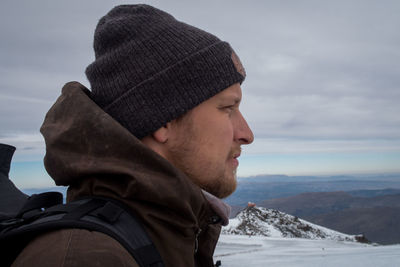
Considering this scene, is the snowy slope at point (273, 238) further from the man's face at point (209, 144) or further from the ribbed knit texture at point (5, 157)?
the ribbed knit texture at point (5, 157)

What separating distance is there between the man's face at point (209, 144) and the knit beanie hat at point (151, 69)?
0.10 metres

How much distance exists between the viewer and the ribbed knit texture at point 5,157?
2.87 metres

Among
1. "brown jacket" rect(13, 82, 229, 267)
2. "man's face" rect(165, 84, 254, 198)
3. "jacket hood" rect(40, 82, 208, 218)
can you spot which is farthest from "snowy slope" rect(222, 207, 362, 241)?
"jacket hood" rect(40, 82, 208, 218)

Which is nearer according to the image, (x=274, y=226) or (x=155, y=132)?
(x=155, y=132)

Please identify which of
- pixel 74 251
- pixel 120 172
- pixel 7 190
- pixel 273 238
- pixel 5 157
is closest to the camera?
pixel 74 251

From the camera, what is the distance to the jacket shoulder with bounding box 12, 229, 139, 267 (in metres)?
1.13

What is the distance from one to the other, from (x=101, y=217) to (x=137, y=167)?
36 cm

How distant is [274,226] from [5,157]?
1527cm

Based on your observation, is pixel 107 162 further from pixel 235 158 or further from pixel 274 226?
pixel 274 226

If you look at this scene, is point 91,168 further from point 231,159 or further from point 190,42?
point 190,42

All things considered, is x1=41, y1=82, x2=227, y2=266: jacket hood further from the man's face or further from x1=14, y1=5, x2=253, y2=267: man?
the man's face

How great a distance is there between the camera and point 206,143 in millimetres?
2074

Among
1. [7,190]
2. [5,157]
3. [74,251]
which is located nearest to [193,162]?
[74,251]

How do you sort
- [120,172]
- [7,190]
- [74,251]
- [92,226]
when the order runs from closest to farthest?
[74,251] < [92,226] < [120,172] < [7,190]
